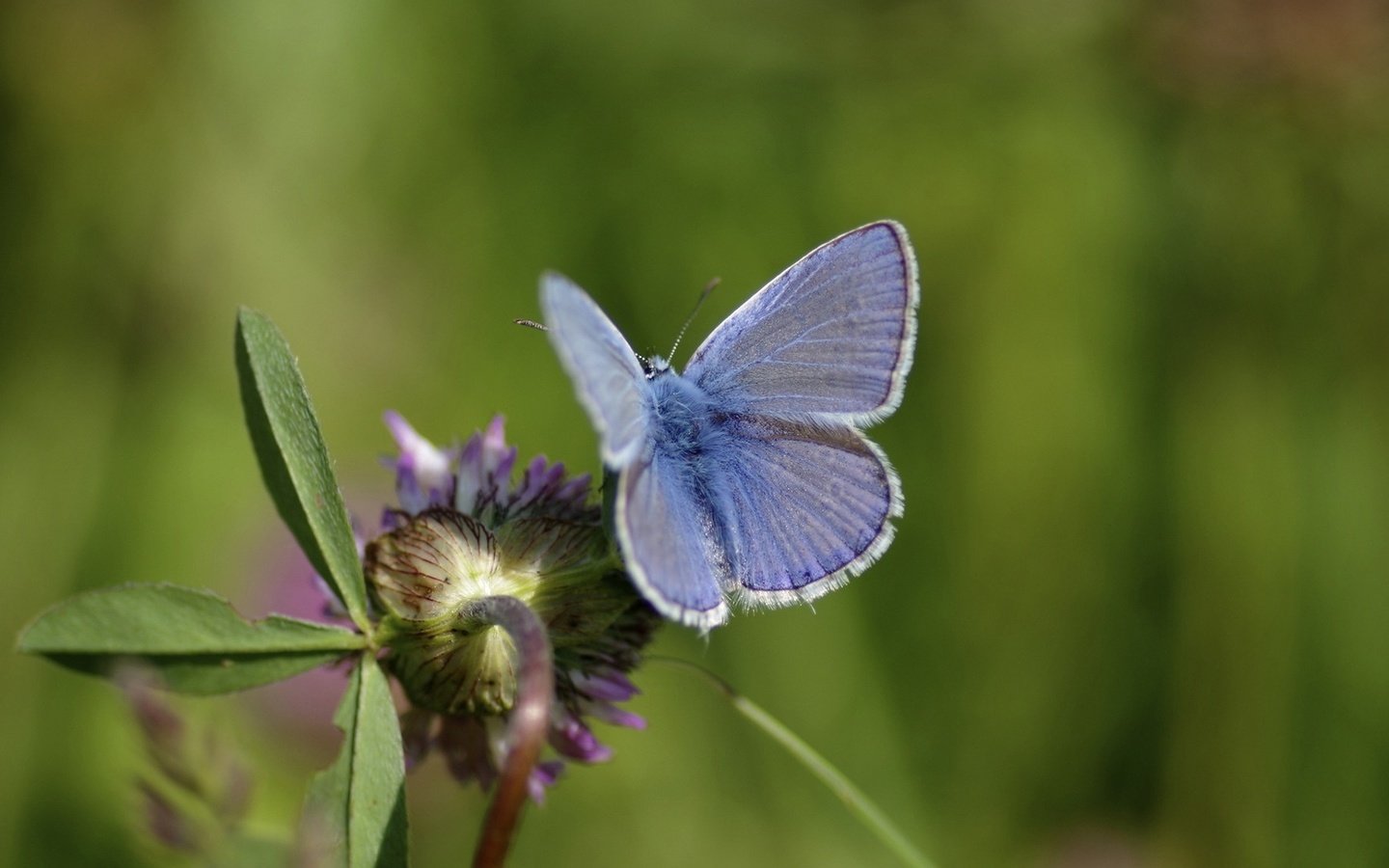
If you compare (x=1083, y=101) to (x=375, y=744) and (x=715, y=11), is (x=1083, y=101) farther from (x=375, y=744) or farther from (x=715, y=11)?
(x=375, y=744)

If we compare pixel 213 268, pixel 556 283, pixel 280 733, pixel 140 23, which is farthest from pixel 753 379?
pixel 140 23

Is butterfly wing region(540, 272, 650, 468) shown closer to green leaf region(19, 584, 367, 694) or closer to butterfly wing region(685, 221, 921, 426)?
butterfly wing region(685, 221, 921, 426)

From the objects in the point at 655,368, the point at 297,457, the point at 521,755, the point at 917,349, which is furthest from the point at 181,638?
the point at 917,349

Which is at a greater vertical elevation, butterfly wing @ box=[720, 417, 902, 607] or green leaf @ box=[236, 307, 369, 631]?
green leaf @ box=[236, 307, 369, 631]

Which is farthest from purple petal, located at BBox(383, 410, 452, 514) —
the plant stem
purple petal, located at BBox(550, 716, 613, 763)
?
the plant stem

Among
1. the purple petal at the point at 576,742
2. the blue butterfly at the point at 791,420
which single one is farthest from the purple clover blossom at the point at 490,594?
the blue butterfly at the point at 791,420
